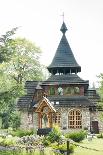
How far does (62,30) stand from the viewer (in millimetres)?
54344

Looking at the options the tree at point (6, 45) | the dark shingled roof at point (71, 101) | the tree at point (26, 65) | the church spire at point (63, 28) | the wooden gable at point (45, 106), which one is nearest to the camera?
the tree at point (6, 45)

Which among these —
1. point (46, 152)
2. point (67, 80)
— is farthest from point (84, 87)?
point (46, 152)

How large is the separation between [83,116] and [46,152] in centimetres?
2446

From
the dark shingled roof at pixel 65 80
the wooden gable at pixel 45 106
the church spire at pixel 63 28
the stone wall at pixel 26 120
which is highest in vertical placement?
the church spire at pixel 63 28

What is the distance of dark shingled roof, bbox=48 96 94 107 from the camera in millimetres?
48531

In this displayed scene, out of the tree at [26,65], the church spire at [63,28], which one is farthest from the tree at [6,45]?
the tree at [26,65]

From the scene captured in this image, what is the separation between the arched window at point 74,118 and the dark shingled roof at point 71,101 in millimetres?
1067

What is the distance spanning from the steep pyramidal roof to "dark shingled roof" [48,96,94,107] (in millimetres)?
3950

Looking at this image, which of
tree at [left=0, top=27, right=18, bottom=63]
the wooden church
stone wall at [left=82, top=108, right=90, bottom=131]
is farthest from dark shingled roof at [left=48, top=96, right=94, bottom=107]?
tree at [left=0, top=27, right=18, bottom=63]

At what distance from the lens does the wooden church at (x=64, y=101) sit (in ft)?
159

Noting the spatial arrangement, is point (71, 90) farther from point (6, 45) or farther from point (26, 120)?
point (6, 45)

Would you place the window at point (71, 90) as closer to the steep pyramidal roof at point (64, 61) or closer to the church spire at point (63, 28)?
the steep pyramidal roof at point (64, 61)

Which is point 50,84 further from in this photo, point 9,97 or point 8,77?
point 9,97

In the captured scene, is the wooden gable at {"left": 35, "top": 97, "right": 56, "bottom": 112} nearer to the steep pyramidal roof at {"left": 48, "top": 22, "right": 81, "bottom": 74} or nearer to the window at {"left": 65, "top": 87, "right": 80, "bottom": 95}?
the window at {"left": 65, "top": 87, "right": 80, "bottom": 95}
